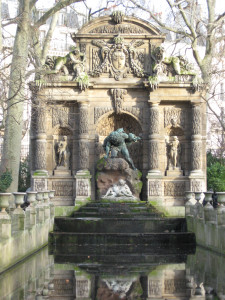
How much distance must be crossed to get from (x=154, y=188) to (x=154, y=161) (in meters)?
1.05

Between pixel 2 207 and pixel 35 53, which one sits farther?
pixel 35 53

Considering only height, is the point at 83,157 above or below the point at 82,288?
above

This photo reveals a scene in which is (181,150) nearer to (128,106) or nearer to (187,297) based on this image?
(128,106)

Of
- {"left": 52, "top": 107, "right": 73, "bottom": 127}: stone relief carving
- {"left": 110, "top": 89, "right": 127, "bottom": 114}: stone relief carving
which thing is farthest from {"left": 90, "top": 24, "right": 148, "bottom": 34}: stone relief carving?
{"left": 52, "top": 107, "right": 73, "bottom": 127}: stone relief carving

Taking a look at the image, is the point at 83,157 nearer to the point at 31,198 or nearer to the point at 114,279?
the point at 31,198

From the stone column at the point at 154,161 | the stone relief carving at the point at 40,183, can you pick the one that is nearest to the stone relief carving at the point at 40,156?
the stone relief carving at the point at 40,183

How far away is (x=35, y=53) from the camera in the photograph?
89.4ft

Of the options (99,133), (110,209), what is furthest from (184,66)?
(110,209)

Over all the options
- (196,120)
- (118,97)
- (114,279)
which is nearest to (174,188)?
(196,120)

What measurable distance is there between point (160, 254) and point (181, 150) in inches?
356

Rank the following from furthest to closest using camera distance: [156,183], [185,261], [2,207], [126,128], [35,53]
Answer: [35,53] < [126,128] < [156,183] < [185,261] < [2,207]

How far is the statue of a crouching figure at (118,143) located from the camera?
22.3 m

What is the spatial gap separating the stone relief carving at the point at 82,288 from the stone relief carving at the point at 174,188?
13.1 metres

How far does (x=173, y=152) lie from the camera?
23.4m
